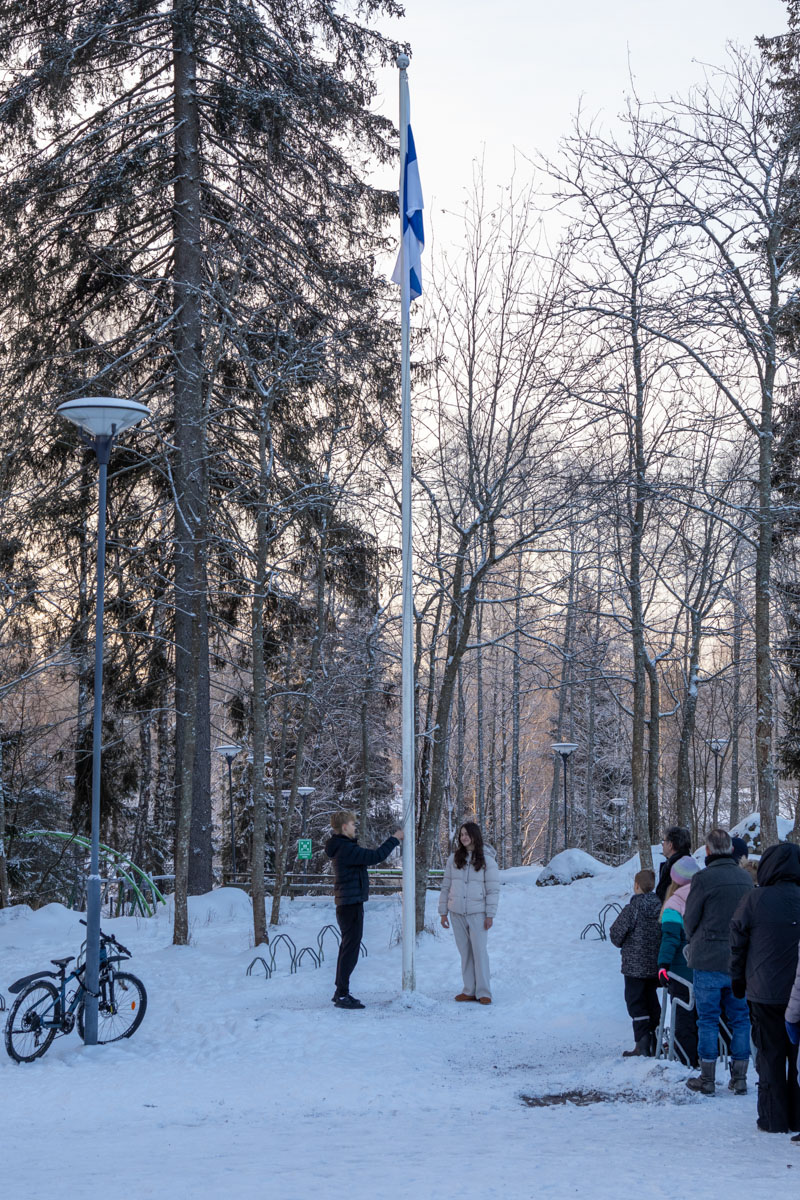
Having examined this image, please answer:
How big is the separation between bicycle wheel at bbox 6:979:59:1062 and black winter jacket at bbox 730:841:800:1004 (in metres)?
5.14

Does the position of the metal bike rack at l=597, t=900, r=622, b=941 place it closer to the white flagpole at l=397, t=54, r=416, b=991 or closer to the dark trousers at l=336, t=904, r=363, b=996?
the white flagpole at l=397, t=54, r=416, b=991

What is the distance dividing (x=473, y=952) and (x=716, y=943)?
452cm

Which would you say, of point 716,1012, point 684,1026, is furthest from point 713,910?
point 684,1026

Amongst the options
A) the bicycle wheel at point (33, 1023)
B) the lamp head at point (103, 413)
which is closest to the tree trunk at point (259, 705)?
the lamp head at point (103, 413)

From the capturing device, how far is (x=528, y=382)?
49.9ft

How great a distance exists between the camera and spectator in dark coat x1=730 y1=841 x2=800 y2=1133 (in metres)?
6.15

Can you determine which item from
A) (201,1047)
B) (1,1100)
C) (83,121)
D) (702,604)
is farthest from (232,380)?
(1,1100)

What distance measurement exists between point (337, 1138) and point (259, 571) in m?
8.53

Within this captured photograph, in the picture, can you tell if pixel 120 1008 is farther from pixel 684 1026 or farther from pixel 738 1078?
pixel 738 1078

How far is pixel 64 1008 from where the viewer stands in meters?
8.92

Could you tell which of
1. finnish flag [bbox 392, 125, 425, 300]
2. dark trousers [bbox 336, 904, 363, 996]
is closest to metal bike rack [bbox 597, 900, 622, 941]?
dark trousers [bbox 336, 904, 363, 996]

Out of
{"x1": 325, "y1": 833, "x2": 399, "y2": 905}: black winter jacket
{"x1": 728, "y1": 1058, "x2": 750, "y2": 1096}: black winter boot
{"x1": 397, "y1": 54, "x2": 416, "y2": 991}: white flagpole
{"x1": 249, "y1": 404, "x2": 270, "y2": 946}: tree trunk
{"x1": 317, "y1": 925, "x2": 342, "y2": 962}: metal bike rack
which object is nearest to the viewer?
{"x1": 728, "y1": 1058, "x2": 750, "y2": 1096}: black winter boot

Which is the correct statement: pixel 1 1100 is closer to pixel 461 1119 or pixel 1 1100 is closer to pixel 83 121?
pixel 461 1119

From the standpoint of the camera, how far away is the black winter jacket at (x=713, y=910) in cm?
733
